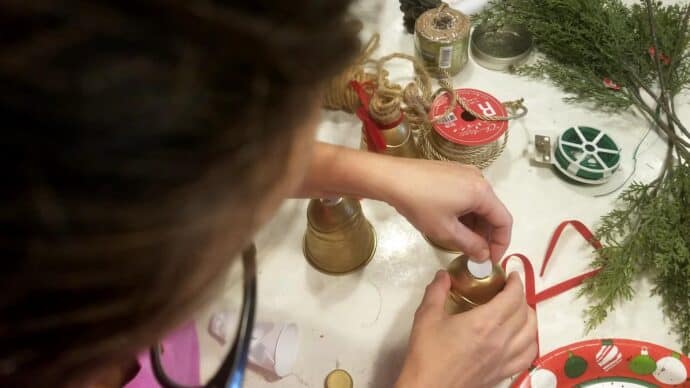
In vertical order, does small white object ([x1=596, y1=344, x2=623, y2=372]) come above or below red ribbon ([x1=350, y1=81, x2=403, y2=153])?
below

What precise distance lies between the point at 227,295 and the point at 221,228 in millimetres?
112

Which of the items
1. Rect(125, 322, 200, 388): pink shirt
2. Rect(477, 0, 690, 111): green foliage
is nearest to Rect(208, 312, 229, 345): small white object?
Rect(125, 322, 200, 388): pink shirt

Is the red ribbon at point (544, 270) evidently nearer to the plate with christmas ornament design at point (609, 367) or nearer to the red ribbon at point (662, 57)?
the plate with christmas ornament design at point (609, 367)

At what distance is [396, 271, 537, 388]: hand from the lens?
0.50 meters

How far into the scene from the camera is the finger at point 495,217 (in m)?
0.55

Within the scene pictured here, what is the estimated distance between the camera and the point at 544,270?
634mm

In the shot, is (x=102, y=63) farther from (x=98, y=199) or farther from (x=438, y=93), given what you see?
(x=438, y=93)

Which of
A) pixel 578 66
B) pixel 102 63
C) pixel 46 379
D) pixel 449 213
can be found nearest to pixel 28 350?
pixel 46 379

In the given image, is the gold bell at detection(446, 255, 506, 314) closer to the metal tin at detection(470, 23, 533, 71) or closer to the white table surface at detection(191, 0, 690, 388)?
the white table surface at detection(191, 0, 690, 388)

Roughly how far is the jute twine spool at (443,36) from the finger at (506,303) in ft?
1.19

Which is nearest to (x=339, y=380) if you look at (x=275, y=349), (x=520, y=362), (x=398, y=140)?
(x=275, y=349)

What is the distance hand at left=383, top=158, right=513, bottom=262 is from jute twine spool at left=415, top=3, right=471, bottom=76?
27 cm

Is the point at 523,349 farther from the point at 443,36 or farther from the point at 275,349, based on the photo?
the point at 443,36

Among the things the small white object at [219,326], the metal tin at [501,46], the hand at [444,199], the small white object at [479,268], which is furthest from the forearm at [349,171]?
the metal tin at [501,46]
